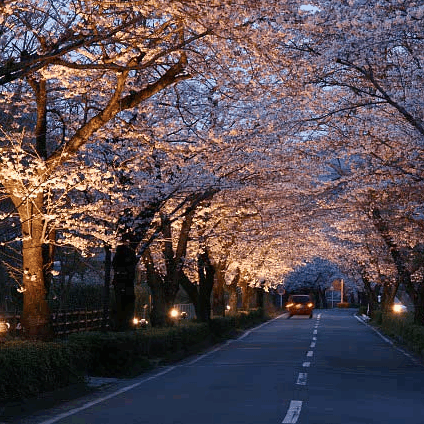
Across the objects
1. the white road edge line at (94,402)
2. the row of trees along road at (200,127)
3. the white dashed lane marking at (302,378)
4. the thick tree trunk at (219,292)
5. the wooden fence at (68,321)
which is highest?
the row of trees along road at (200,127)

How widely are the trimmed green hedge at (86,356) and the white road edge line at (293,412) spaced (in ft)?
13.1

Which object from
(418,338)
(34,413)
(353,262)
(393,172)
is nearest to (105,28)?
(34,413)

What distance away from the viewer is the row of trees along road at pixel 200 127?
1291 cm

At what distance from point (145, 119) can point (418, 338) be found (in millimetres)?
12288

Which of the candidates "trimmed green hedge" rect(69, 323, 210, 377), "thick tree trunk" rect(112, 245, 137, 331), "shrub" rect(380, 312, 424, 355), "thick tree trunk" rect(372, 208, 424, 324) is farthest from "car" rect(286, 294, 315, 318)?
"thick tree trunk" rect(112, 245, 137, 331)

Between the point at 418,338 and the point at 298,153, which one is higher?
the point at 298,153

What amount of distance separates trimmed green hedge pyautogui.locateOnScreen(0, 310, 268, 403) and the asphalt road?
0.55 meters

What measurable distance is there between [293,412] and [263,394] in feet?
7.70

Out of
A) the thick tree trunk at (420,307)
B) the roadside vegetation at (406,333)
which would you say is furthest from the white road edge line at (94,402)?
the thick tree trunk at (420,307)

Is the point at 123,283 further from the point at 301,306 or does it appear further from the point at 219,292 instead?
the point at 301,306

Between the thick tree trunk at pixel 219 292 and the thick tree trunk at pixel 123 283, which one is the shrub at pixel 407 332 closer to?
the thick tree trunk at pixel 219 292

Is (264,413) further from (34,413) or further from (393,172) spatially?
(393,172)

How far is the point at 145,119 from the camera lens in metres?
21.2

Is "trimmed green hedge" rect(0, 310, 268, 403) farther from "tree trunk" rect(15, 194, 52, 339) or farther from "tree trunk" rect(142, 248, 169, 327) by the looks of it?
"tree trunk" rect(142, 248, 169, 327)
